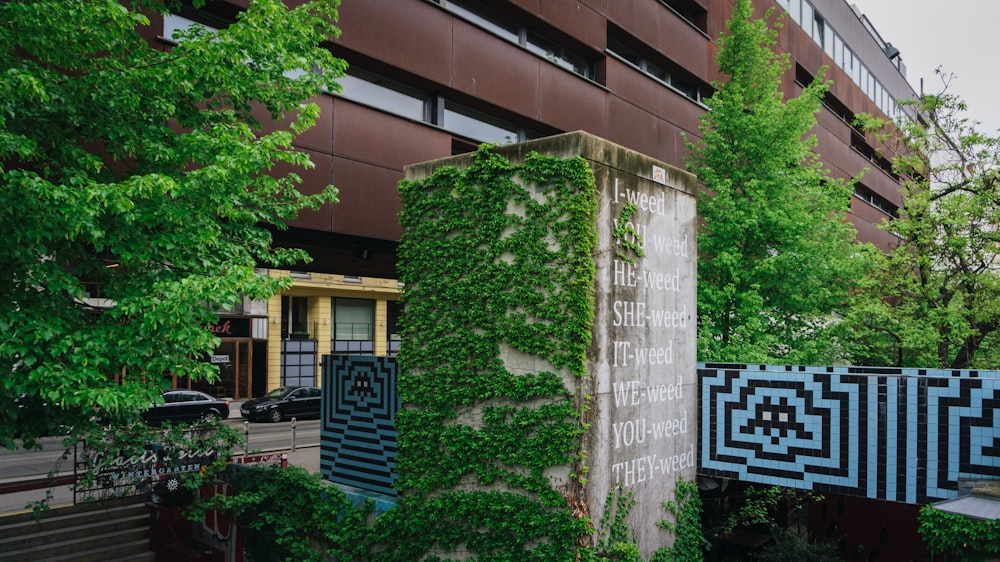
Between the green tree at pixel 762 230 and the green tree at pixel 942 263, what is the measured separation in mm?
1666

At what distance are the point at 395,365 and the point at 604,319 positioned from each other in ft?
12.6

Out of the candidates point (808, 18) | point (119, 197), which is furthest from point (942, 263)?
point (119, 197)

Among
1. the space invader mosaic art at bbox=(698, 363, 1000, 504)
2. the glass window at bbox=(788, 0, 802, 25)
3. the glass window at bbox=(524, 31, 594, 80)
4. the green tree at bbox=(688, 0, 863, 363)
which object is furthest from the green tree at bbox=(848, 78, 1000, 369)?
the glass window at bbox=(788, 0, 802, 25)

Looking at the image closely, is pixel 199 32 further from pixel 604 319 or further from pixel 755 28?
pixel 755 28

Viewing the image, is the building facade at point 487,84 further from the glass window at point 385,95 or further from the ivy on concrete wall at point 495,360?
the ivy on concrete wall at point 495,360

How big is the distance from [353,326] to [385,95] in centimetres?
2912

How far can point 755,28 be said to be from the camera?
16.9 metres

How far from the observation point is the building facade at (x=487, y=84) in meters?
13.5

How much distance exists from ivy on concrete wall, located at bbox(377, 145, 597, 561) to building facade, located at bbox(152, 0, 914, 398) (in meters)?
2.91

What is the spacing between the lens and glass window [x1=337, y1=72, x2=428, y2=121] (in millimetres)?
14062

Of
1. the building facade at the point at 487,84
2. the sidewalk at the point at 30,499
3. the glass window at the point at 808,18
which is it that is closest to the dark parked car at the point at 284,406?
the building facade at the point at 487,84

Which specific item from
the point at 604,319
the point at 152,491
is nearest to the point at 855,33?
the point at 604,319

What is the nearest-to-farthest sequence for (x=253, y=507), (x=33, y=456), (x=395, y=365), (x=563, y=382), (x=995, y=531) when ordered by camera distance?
(x=995, y=531) < (x=563, y=382) < (x=395, y=365) < (x=253, y=507) < (x=33, y=456)

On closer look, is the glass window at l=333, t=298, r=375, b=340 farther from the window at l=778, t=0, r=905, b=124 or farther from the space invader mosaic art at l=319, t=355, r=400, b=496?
the space invader mosaic art at l=319, t=355, r=400, b=496
